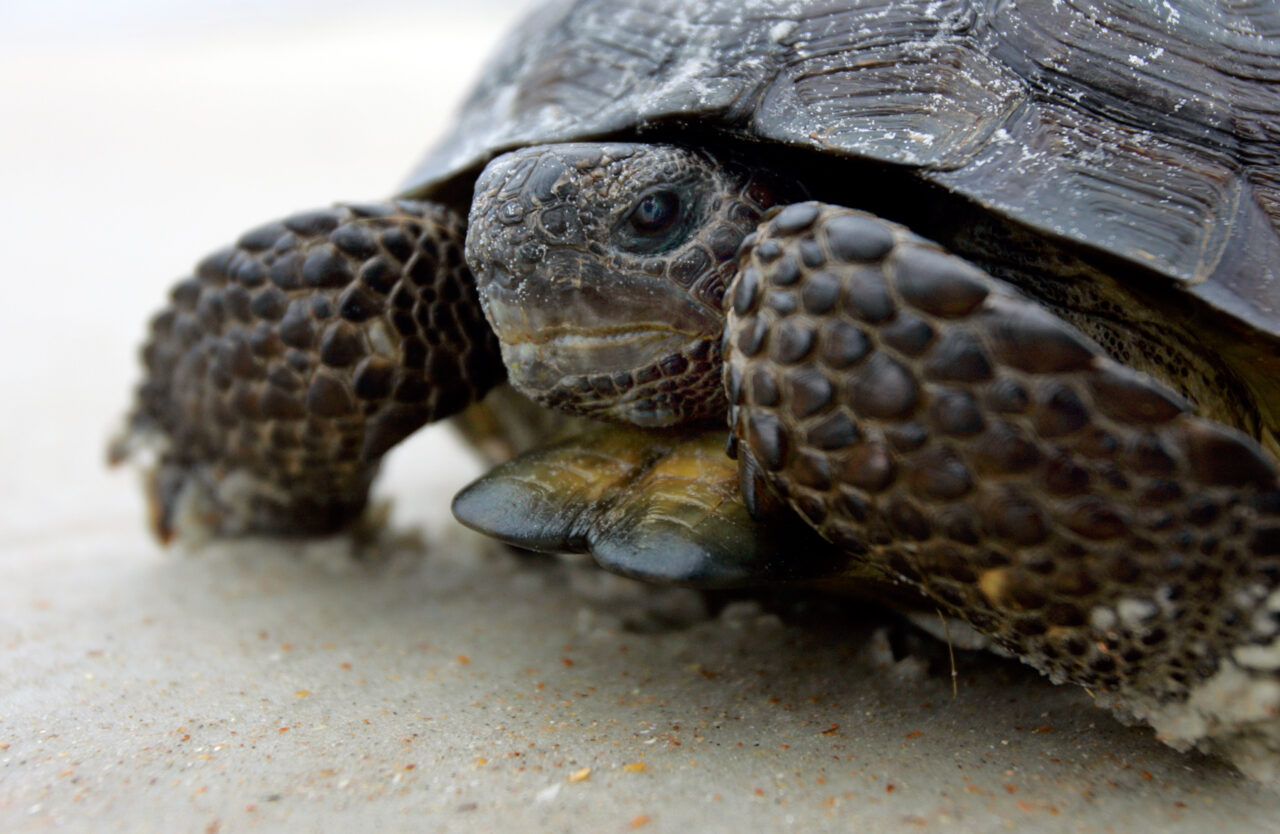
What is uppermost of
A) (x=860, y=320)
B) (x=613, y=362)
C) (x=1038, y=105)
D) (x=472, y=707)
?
(x=1038, y=105)

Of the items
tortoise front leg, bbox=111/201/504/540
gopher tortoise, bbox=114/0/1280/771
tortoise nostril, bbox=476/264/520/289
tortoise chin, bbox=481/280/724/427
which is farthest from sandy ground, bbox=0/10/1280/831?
tortoise nostril, bbox=476/264/520/289

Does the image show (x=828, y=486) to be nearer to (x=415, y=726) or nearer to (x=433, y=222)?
(x=415, y=726)

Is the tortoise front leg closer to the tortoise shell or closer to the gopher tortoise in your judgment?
the gopher tortoise

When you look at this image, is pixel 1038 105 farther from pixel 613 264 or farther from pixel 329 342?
pixel 329 342

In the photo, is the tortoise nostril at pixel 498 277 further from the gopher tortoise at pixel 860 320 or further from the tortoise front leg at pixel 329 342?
the tortoise front leg at pixel 329 342

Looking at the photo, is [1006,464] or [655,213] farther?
[655,213]

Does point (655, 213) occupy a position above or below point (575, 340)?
above

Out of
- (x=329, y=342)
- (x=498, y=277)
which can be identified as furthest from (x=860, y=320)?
(x=329, y=342)

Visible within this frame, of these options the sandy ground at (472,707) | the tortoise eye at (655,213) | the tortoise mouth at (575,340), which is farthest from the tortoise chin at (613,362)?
the sandy ground at (472,707)
